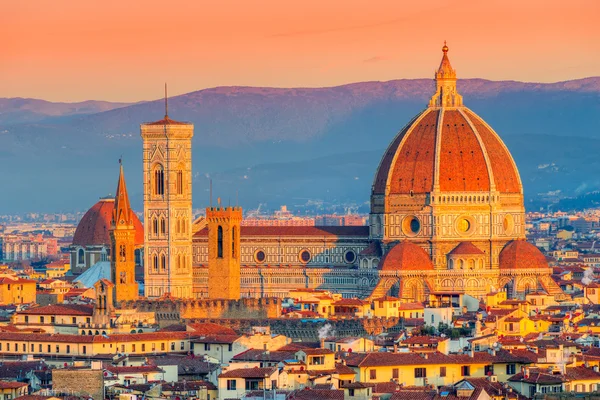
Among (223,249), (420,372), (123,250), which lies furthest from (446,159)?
(420,372)

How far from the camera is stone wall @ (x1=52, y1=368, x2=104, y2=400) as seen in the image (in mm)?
68562

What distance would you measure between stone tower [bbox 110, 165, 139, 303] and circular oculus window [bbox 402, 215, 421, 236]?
16356 mm

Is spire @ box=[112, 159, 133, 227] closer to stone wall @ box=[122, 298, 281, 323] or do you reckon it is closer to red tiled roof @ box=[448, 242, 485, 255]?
stone wall @ box=[122, 298, 281, 323]

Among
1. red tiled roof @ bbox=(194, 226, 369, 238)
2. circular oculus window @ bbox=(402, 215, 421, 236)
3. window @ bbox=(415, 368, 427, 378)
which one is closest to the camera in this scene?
window @ bbox=(415, 368, 427, 378)

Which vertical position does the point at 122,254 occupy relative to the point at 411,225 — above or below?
below

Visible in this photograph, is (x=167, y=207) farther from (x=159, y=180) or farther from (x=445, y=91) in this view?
(x=445, y=91)

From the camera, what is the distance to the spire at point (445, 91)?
436ft

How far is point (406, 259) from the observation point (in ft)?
410

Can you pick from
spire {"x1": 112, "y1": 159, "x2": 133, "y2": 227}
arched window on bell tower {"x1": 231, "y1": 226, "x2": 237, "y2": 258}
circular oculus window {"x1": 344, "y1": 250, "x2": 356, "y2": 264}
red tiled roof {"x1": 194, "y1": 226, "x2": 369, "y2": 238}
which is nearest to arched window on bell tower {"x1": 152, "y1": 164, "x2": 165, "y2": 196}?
red tiled roof {"x1": 194, "y1": 226, "x2": 369, "y2": 238}

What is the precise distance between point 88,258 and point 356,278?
35.8m

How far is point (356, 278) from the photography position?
426 ft

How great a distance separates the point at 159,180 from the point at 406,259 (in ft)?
47.2

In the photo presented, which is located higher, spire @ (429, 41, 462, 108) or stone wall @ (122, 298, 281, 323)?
spire @ (429, 41, 462, 108)

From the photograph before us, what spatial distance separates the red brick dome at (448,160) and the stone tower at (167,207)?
10.4 metres
